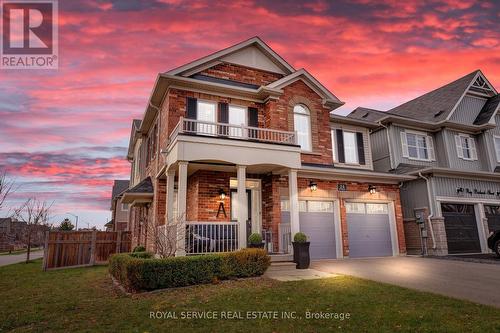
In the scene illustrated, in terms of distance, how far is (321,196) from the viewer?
14.3 meters

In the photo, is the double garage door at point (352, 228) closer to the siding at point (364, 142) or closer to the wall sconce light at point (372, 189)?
the wall sconce light at point (372, 189)

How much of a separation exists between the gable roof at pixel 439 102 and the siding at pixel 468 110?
603 millimetres

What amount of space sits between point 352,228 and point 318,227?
75.6 inches

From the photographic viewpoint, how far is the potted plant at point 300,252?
35.3 ft

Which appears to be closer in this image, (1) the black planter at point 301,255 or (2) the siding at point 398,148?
(1) the black planter at point 301,255

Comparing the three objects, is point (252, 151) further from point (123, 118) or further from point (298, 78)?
point (123, 118)

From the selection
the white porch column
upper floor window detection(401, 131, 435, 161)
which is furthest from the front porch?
upper floor window detection(401, 131, 435, 161)

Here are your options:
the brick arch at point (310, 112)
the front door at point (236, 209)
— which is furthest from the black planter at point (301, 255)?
the brick arch at point (310, 112)

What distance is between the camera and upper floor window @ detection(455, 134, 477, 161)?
19188 millimetres

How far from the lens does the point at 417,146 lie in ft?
61.1

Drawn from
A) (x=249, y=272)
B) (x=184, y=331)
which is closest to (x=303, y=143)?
(x=249, y=272)

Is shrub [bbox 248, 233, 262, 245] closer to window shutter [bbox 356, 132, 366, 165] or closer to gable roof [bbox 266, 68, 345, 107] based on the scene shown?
gable roof [bbox 266, 68, 345, 107]

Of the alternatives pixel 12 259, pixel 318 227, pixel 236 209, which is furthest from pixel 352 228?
pixel 12 259

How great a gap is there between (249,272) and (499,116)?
21.4 m
